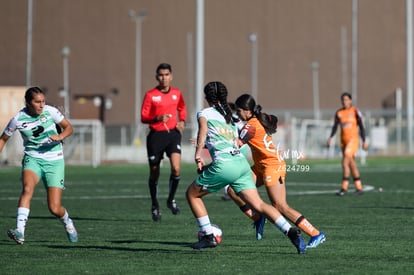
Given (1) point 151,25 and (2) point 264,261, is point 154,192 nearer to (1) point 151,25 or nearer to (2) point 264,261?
(2) point 264,261

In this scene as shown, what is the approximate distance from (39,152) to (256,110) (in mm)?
3052

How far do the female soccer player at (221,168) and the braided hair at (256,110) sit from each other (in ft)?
0.62

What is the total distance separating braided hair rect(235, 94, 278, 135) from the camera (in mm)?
12445

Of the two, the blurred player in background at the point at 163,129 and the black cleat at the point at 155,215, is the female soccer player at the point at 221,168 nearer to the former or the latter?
the black cleat at the point at 155,215

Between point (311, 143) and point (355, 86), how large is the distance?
430 inches

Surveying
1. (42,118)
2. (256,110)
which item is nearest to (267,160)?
(256,110)

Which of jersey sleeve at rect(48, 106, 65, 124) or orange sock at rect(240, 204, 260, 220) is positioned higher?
jersey sleeve at rect(48, 106, 65, 124)

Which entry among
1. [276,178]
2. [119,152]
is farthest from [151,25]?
[276,178]

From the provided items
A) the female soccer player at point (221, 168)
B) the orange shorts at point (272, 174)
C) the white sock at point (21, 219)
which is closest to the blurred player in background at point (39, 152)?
the white sock at point (21, 219)

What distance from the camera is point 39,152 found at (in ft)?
44.9

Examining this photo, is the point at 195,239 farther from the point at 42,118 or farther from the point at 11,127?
the point at 11,127

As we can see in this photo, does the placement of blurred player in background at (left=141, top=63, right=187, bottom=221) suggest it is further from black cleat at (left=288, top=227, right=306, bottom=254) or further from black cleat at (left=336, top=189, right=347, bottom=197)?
black cleat at (left=336, top=189, right=347, bottom=197)

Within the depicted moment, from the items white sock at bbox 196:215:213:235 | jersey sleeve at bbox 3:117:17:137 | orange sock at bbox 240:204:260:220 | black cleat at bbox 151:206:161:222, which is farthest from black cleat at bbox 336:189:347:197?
jersey sleeve at bbox 3:117:17:137

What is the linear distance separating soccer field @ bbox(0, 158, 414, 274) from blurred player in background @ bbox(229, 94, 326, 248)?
0.30 m
